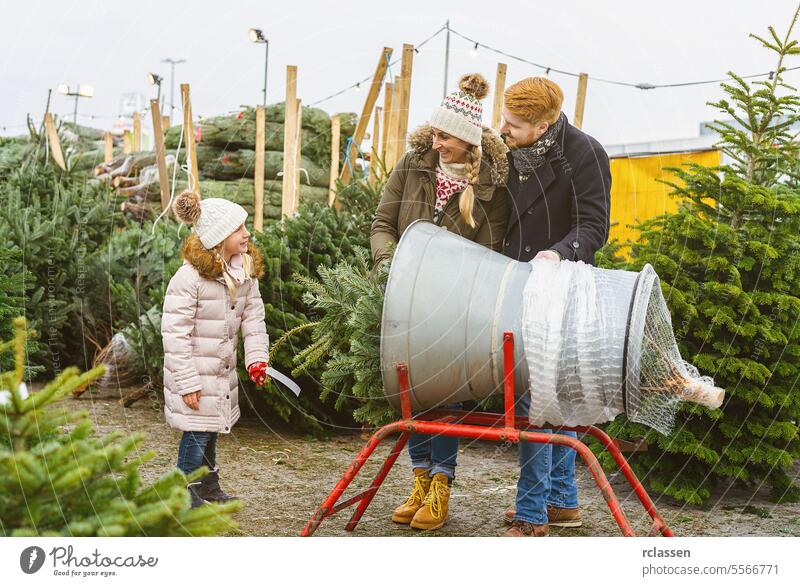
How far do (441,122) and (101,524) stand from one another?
1788mm

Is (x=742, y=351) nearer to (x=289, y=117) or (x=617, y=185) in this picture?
(x=289, y=117)

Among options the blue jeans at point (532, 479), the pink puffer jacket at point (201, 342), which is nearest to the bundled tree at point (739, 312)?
the blue jeans at point (532, 479)

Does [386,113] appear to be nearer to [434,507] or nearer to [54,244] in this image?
[54,244]

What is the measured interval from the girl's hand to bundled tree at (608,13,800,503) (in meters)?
1.76

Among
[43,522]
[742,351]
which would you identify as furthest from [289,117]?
[43,522]

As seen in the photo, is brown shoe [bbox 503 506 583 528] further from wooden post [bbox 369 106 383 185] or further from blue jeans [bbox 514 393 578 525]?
wooden post [bbox 369 106 383 185]

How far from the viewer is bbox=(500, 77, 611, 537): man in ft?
9.58

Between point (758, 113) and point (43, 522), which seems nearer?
point (43, 522)

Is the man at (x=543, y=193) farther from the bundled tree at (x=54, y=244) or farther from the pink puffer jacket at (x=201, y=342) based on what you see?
the bundled tree at (x=54, y=244)

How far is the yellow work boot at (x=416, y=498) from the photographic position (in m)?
3.28

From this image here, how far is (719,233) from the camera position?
3.62 meters
